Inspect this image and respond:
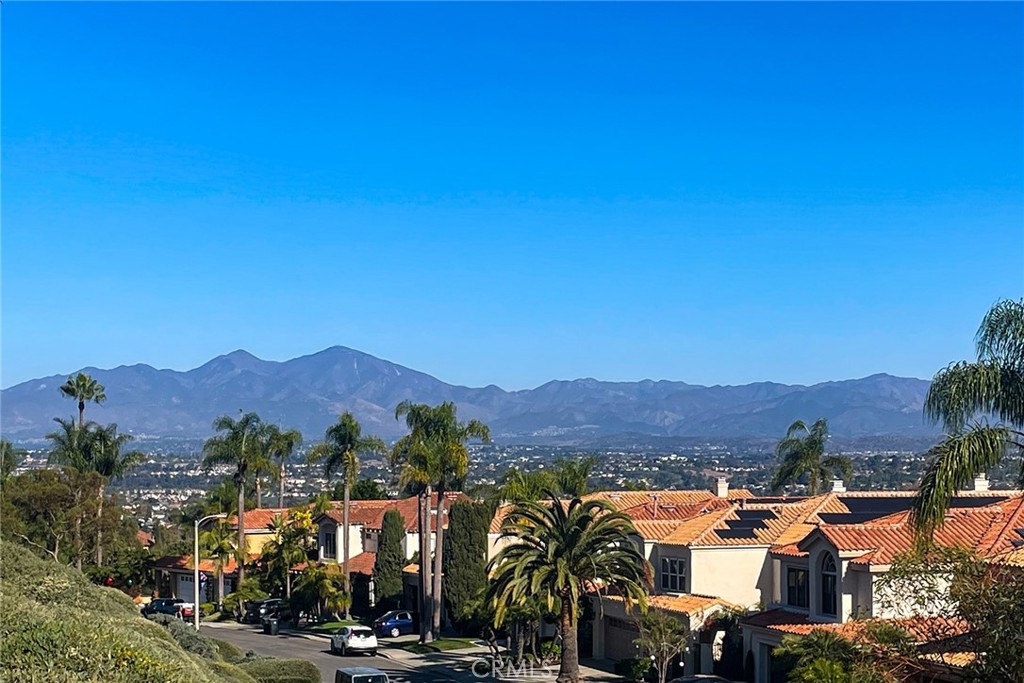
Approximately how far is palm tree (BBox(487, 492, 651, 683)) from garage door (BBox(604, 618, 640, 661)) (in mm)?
6400

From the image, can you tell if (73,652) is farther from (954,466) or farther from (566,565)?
(566,565)

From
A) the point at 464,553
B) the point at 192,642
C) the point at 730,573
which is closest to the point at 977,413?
the point at 192,642

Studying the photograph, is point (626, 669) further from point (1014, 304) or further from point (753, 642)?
point (1014, 304)

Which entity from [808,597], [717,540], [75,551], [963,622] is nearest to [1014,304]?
[963,622]

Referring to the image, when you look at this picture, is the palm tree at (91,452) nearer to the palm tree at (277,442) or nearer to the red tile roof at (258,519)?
the red tile roof at (258,519)

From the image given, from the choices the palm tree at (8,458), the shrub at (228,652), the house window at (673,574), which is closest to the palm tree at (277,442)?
the palm tree at (8,458)

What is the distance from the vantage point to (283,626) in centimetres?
6481

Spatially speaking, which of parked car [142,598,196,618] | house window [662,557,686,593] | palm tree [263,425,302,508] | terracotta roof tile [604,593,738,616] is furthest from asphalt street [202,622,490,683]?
palm tree [263,425,302,508]

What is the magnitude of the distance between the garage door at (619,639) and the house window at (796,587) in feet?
23.6

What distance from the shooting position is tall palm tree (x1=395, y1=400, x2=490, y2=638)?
55081 millimetres

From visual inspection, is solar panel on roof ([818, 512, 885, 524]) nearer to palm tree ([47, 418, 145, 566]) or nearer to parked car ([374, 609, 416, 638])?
parked car ([374, 609, 416, 638])

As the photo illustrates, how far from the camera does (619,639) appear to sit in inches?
1902

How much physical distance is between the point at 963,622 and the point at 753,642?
66.5 ft

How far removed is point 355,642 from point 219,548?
2047cm
